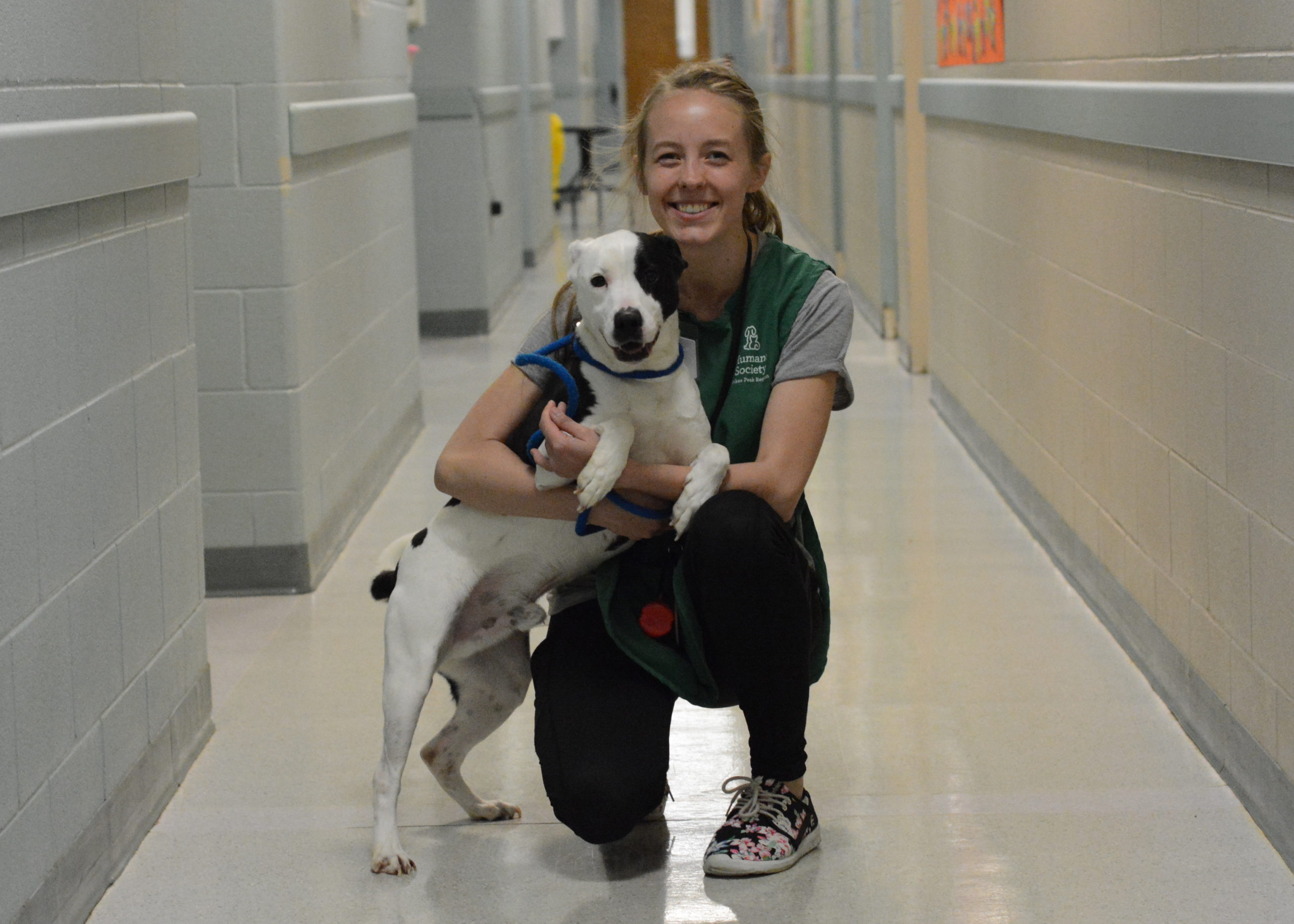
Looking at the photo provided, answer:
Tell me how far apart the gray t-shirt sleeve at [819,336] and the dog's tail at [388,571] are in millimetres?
585

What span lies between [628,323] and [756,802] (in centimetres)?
73

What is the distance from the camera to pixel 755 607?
6.40 ft

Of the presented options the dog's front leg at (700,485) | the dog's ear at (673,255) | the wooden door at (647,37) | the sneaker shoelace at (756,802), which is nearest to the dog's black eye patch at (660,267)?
the dog's ear at (673,255)

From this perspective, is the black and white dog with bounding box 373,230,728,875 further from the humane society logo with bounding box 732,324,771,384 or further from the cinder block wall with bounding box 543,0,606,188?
the cinder block wall with bounding box 543,0,606,188

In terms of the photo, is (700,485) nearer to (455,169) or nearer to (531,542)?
(531,542)

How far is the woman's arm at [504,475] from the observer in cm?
201

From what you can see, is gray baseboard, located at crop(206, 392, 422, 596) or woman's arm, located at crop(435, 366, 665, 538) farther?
gray baseboard, located at crop(206, 392, 422, 596)

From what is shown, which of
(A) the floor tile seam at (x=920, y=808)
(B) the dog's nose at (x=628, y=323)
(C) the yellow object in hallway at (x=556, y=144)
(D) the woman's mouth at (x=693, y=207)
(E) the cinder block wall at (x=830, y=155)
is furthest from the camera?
(C) the yellow object in hallway at (x=556, y=144)

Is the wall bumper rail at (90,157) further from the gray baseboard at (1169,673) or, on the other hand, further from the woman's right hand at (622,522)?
the gray baseboard at (1169,673)

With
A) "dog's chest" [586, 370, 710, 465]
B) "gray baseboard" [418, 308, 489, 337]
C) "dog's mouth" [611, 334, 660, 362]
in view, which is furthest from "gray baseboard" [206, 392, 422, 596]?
"gray baseboard" [418, 308, 489, 337]

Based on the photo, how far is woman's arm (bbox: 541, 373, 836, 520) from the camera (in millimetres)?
1942

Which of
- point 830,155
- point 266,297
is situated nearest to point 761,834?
point 266,297

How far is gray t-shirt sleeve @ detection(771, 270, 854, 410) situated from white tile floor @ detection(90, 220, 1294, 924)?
27.0 inches

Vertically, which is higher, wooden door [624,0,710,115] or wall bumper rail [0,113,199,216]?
wooden door [624,0,710,115]
